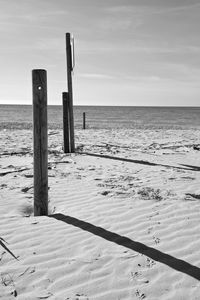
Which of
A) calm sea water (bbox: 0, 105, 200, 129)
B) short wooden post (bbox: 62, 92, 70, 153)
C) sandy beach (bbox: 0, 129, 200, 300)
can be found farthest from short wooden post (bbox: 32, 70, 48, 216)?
calm sea water (bbox: 0, 105, 200, 129)

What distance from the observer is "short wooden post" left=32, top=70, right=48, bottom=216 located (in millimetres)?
4176

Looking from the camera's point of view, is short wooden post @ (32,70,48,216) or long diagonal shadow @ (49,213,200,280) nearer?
long diagonal shadow @ (49,213,200,280)

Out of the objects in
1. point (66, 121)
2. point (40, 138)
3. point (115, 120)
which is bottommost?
point (115, 120)

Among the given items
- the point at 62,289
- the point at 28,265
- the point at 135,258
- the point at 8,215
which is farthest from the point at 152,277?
the point at 8,215

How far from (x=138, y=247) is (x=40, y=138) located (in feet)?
6.47

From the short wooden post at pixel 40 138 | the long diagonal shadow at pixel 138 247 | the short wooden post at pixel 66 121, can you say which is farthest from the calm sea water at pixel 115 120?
the long diagonal shadow at pixel 138 247

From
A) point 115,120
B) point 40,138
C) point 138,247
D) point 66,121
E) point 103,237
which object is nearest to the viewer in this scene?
point 138,247

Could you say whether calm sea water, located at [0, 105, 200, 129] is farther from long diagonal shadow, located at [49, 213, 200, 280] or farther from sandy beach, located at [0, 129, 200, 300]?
long diagonal shadow, located at [49, 213, 200, 280]

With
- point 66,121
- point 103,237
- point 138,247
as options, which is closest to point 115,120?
point 66,121

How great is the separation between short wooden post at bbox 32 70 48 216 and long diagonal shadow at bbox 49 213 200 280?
301mm

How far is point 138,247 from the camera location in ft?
11.7

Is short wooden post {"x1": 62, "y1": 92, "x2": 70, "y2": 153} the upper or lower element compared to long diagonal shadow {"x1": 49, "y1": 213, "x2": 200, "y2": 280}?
upper

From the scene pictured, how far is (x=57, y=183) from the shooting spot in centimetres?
621

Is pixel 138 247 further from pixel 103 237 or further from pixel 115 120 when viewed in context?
pixel 115 120
